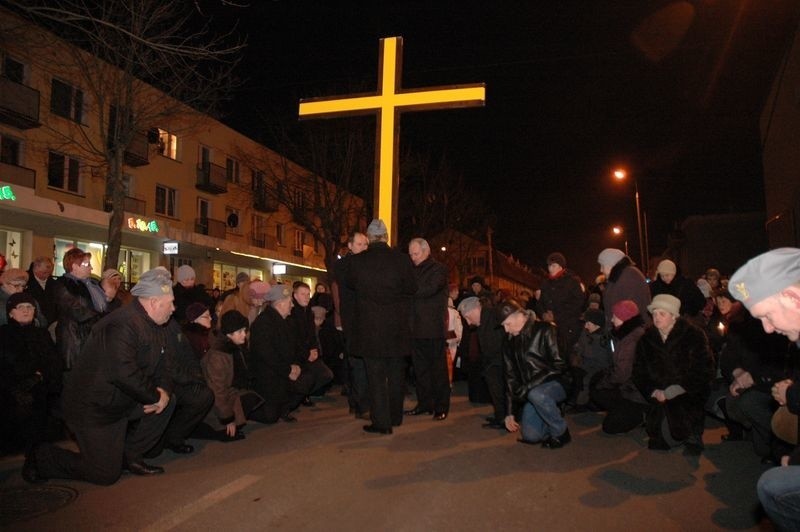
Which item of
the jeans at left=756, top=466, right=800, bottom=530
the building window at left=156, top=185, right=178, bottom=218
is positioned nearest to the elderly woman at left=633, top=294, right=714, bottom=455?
the jeans at left=756, top=466, right=800, bottom=530

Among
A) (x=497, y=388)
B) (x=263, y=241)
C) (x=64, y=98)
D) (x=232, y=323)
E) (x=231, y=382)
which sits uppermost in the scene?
(x=64, y=98)

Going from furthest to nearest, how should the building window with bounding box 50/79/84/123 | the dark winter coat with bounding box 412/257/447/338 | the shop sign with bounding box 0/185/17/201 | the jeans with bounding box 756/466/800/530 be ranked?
1. the building window with bounding box 50/79/84/123
2. the shop sign with bounding box 0/185/17/201
3. the dark winter coat with bounding box 412/257/447/338
4. the jeans with bounding box 756/466/800/530

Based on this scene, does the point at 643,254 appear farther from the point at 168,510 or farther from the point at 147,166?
the point at 168,510

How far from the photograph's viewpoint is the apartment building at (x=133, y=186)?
2072 cm

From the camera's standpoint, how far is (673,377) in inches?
227

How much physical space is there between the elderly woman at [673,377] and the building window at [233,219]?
32850mm

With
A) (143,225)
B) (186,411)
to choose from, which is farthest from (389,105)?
(143,225)

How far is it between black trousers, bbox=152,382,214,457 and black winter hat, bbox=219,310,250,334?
3.54 feet

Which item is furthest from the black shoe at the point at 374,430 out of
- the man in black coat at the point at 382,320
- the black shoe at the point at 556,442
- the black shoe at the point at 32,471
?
the black shoe at the point at 32,471

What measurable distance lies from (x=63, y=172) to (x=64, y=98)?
113 inches

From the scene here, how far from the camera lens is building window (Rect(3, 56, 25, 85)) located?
21625mm

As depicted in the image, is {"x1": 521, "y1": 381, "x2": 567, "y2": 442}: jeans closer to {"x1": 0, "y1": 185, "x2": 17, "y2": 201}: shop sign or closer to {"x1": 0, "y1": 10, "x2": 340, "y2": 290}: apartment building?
{"x1": 0, "y1": 10, "x2": 340, "y2": 290}: apartment building

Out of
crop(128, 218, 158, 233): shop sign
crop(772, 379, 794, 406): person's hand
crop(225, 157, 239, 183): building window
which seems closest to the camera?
crop(772, 379, 794, 406): person's hand

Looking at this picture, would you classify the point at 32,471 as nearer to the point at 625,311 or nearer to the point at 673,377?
A: the point at 673,377
